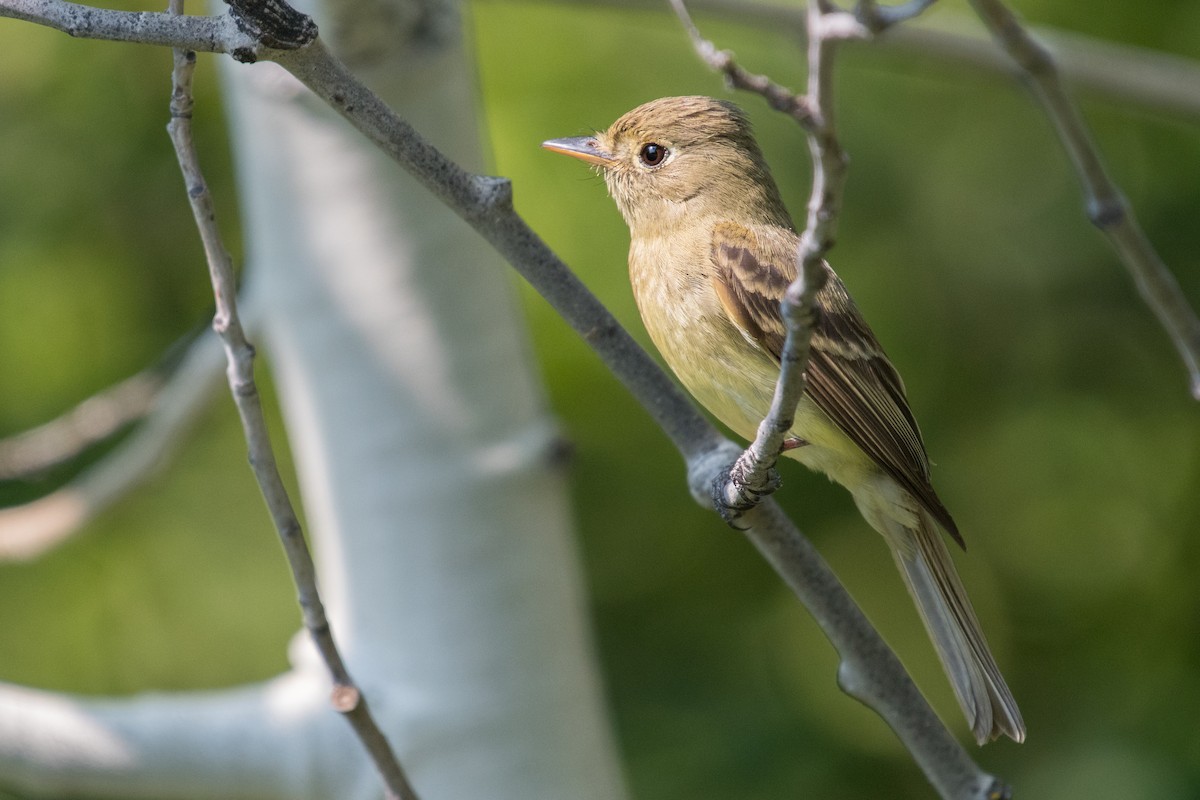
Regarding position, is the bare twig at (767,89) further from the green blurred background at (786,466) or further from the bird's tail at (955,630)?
the green blurred background at (786,466)

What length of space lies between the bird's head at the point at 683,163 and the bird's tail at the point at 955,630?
830 millimetres

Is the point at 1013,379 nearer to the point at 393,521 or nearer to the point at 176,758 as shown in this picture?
the point at 393,521

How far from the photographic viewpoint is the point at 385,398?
10.1 feet

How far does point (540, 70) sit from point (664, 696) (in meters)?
1.98

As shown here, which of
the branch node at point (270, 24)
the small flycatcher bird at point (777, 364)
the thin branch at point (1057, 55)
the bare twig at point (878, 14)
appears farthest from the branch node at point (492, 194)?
the thin branch at point (1057, 55)

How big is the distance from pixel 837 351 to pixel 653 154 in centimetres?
73

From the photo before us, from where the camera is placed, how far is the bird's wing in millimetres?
2645

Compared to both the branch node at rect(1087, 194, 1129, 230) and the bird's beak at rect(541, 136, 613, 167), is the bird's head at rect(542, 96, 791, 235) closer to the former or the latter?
the bird's beak at rect(541, 136, 613, 167)

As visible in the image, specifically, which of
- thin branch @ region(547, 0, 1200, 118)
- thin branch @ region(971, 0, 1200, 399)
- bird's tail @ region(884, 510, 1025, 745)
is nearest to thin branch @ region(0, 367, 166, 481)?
thin branch @ region(547, 0, 1200, 118)

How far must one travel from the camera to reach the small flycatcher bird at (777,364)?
263cm

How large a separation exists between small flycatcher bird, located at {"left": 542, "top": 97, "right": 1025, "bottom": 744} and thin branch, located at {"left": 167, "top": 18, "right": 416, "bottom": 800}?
998 millimetres

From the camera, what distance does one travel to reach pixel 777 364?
8.63 ft

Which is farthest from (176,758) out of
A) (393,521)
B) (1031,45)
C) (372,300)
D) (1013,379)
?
(1013,379)

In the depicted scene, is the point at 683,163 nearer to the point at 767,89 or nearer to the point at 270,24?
the point at 270,24
